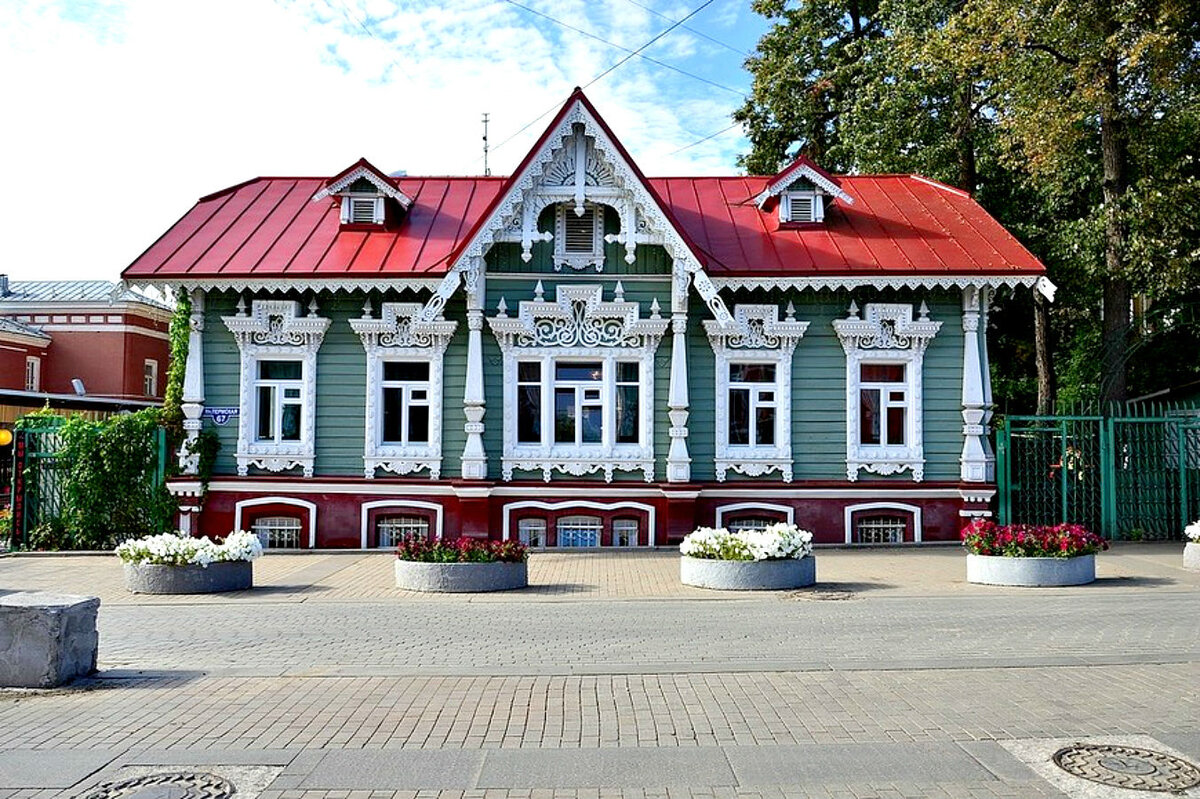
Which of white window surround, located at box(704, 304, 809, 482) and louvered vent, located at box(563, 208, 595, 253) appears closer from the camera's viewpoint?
white window surround, located at box(704, 304, 809, 482)

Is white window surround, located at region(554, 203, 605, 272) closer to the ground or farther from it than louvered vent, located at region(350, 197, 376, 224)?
closer to the ground

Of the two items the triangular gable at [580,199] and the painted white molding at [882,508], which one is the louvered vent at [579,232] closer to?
the triangular gable at [580,199]

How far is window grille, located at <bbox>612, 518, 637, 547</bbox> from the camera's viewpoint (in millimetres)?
19328

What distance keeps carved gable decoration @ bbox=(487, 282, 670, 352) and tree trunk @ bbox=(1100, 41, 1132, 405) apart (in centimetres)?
1068

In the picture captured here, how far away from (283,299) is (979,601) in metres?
13.6

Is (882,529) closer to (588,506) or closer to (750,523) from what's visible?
(750,523)

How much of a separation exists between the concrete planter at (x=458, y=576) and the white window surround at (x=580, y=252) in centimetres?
729

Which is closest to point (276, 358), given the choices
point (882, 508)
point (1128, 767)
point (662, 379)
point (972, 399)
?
point (662, 379)

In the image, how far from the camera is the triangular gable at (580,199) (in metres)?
18.5

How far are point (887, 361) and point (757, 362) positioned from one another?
2485 mm

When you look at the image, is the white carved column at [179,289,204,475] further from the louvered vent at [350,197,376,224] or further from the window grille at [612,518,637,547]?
the window grille at [612,518,637,547]

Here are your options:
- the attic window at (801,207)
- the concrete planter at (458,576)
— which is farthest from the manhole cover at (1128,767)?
the attic window at (801,207)

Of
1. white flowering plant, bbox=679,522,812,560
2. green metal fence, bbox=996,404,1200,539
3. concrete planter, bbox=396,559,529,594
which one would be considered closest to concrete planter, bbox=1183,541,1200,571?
green metal fence, bbox=996,404,1200,539

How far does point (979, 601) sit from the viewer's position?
13.0 metres
